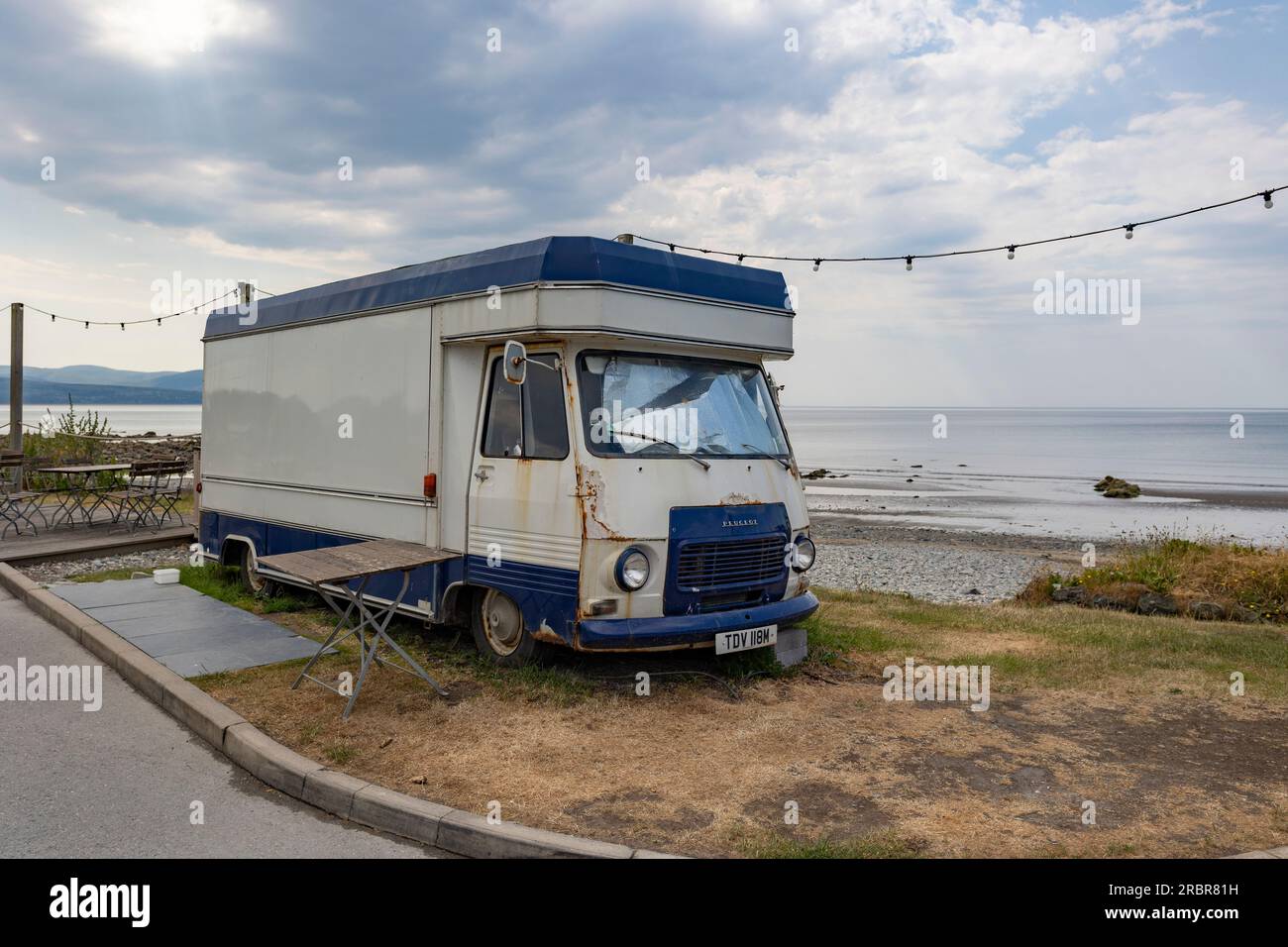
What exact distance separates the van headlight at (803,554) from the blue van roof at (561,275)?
189 centimetres

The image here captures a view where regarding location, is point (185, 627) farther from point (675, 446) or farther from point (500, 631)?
point (675, 446)

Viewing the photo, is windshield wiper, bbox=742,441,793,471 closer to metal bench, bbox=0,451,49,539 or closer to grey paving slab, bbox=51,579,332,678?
grey paving slab, bbox=51,579,332,678

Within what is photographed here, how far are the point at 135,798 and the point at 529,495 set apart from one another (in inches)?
118

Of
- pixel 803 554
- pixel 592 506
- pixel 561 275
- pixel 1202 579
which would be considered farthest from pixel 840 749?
pixel 1202 579

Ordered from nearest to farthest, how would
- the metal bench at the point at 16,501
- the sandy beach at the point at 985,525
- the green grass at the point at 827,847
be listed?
the green grass at the point at 827,847 → the metal bench at the point at 16,501 → the sandy beach at the point at 985,525

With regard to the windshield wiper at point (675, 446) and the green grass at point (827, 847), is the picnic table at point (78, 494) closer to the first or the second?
the windshield wiper at point (675, 446)

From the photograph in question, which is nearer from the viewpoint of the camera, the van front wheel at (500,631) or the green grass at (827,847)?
the green grass at (827,847)

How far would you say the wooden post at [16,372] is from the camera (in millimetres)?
21875

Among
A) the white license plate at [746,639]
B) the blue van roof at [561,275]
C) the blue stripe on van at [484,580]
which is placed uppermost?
the blue van roof at [561,275]

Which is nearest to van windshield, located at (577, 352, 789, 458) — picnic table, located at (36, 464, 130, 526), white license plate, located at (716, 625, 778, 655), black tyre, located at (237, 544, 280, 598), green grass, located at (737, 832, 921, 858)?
white license plate, located at (716, 625, 778, 655)

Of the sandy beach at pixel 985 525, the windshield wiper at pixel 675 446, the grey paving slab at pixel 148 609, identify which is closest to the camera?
the windshield wiper at pixel 675 446

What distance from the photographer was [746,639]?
266 inches

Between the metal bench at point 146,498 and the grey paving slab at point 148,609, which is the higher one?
the metal bench at point 146,498

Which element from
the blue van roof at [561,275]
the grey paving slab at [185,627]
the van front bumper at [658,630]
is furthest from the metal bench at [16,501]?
the van front bumper at [658,630]
